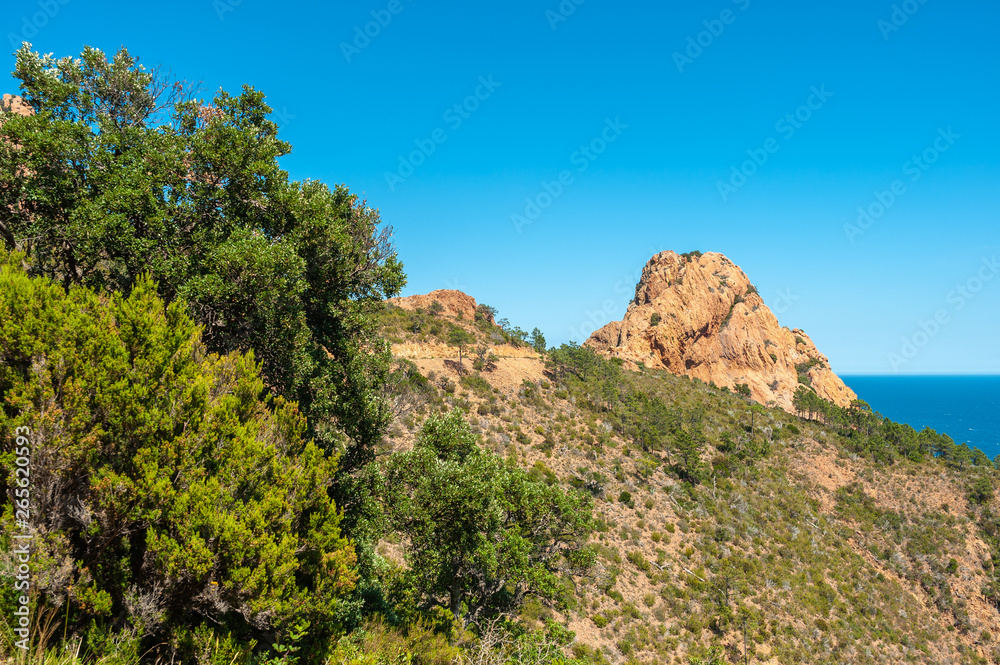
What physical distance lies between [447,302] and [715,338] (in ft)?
163

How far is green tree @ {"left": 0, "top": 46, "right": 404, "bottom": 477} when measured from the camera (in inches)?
357

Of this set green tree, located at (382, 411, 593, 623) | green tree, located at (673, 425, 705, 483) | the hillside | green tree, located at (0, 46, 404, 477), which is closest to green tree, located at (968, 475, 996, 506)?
the hillside

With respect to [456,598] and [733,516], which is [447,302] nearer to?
[733,516]

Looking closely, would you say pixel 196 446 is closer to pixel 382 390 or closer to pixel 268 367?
pixel 268 367

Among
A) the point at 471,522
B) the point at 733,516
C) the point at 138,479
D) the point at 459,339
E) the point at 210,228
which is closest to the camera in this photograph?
the point at 138,479

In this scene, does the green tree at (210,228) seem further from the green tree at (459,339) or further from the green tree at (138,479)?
the green tree at (459,339)

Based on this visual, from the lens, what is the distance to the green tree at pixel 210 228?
29.7 ft

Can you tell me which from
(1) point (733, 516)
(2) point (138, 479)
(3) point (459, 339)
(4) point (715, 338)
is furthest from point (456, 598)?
(4) point (715, 338)

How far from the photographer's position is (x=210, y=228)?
33.8 feet

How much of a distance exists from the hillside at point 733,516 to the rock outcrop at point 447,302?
1799 centimetres

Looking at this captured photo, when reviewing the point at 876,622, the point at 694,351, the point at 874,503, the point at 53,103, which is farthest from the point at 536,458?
the point at 694,351

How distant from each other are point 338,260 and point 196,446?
5.69 meters

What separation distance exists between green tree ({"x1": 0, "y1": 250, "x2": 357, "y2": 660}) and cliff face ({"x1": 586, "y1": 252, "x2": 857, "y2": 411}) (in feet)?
240

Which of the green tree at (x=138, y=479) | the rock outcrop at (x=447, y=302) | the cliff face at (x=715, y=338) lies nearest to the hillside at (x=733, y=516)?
the green tree at (x=138, y=479)
